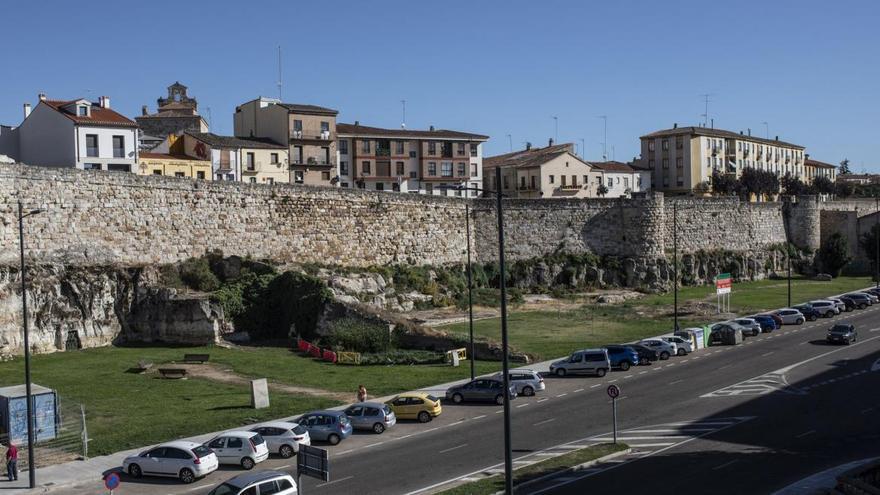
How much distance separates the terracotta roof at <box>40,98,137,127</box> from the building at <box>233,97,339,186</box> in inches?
835

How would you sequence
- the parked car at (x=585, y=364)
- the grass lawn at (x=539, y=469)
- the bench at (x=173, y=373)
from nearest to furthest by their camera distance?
the grass lawn at (x=539, y=469), the bench at (x=173, y=373), the parked car at (x=585, y=364)

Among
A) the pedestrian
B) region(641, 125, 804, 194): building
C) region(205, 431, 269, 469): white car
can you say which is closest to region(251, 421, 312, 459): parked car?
region(205, 431, 269, 469): white car

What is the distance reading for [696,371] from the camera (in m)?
44.6

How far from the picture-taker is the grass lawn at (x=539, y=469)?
80.1ft

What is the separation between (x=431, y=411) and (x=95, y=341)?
982 inches

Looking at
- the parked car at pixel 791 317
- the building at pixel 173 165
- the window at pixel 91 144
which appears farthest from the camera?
the building at pixel 173 165

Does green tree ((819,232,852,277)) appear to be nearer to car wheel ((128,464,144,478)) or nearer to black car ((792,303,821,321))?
black car ((792,303,821,321))

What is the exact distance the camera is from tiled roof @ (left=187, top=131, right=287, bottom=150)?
76.1 metres

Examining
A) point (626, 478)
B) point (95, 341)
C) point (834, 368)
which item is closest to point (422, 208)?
point (95, 341)

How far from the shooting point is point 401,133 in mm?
93062

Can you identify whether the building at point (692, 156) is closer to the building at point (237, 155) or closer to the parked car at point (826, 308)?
the parked car at point (826, 308)

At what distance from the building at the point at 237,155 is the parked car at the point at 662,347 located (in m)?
35.6

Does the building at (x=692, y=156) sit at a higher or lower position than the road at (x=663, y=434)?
higher

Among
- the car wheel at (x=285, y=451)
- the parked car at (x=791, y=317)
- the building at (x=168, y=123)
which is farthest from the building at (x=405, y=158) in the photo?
the car wheel at (x=285, y=451)
